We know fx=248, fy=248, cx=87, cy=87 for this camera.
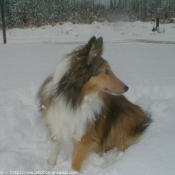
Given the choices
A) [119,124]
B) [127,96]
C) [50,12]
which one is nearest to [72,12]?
[50,12]

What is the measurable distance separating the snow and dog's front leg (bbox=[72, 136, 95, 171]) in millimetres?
131

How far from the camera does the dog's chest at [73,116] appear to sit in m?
2.68

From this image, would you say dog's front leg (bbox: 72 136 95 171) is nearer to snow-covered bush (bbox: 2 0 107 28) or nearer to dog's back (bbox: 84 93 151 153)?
dog's back (bbox: 84 93 151 153)

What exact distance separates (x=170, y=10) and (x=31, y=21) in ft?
37.5

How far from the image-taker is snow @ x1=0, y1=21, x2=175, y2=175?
8.41 ft

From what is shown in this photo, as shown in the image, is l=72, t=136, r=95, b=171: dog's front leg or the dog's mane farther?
l=72, t=136, r=95, b=171: dog's front leg

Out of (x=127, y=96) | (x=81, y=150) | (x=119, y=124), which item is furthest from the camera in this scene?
(x=127, y=96)

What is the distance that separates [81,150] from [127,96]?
1.93 meters

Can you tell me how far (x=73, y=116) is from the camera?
2.71 metres

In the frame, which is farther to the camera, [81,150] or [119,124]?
[119,124]

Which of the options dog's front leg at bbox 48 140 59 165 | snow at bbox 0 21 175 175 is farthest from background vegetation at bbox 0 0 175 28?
dog's front leg at bbox 48 140 59 165

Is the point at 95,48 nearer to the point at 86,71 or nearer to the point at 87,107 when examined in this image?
the point at 86,71

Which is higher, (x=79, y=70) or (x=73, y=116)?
(x=79, y=70)

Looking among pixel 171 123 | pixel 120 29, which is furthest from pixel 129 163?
pixel 120 29
